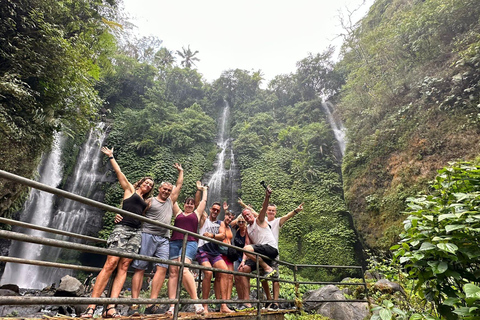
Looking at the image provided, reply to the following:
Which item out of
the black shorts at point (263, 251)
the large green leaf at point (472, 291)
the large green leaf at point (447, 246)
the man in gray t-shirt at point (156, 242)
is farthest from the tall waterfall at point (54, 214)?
the large green leaf at point (472, 291)

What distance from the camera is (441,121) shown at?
9172mm

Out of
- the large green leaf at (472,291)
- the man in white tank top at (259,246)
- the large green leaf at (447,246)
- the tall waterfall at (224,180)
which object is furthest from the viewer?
the tall waterfall at (224,180)

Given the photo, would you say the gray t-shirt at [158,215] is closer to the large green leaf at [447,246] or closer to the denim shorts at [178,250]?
the denim shorts at [178,250]

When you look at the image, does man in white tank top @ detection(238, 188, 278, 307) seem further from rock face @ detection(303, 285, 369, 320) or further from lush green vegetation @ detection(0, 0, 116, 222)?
lush green vegetation @ detection(0, 0, 116, 222)

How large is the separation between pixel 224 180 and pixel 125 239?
15.4m

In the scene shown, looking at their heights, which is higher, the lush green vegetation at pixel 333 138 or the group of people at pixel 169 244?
the lush green vegetation at pixel 333 138

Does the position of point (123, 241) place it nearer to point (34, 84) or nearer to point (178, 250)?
point (178, 250)

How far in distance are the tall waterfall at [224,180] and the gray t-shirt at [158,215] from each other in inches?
487

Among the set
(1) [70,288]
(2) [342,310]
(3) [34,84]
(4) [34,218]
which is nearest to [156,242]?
(2) [342,310]

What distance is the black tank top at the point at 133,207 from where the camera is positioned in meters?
3.05

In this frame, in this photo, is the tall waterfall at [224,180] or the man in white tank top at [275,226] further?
the tall waterfall at [224,180]

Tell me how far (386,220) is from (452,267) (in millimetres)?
8491

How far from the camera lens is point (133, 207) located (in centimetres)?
312

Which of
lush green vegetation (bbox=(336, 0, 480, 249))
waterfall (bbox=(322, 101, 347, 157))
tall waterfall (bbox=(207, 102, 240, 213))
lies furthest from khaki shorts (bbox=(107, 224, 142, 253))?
waterfall (bbox=(322, 101, 347, 157))
